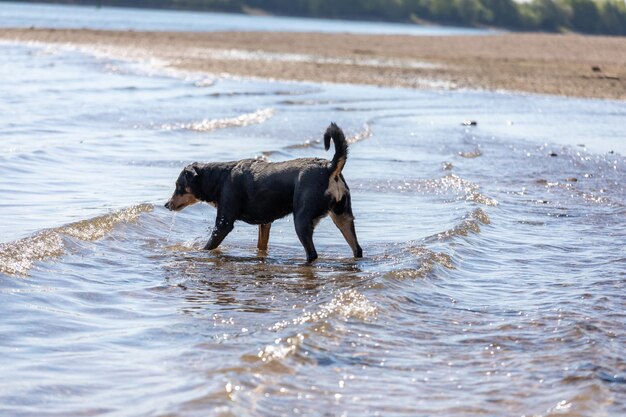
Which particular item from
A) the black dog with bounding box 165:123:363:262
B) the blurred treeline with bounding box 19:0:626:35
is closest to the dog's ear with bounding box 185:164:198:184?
A: the black dog with bounding box 165:123:363:262

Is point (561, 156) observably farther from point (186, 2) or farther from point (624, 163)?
point (186, 2)

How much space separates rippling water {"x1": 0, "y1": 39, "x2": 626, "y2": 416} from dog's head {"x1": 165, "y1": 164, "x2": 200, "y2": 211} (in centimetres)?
38

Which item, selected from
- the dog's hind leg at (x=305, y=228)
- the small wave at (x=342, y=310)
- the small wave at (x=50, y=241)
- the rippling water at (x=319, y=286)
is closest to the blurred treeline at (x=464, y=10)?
the rippling water at (x=319, y=286)

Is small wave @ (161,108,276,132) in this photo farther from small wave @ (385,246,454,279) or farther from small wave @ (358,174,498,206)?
small wave @ (385,246,454,279)

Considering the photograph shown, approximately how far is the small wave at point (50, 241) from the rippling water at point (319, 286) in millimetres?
25

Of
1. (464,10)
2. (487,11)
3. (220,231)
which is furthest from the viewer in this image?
(487,11)

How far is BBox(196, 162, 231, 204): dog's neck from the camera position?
32.9 feet

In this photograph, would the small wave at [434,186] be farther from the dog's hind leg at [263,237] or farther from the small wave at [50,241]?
the small wave at [50,241]

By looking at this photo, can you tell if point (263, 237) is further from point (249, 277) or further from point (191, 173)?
point (249, 277)

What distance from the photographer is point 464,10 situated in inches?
4481

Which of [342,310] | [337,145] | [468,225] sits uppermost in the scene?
[337,145]

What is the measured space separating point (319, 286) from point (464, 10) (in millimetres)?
108899

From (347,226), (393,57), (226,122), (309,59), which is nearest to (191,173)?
(347,226)

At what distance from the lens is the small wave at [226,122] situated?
60.6ft
